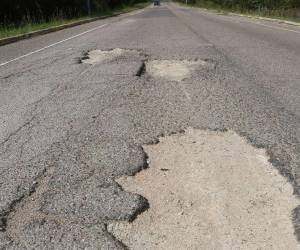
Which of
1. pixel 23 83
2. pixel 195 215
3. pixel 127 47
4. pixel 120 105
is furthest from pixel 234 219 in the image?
pixel 127 47

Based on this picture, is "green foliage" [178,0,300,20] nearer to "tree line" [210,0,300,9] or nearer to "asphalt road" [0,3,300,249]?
"tree line" [210,0,300,9]

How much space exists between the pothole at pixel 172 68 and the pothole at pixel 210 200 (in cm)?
319

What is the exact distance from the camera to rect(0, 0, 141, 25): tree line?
2141 cm

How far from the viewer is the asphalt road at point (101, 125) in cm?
293

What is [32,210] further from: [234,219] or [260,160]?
[260,160]

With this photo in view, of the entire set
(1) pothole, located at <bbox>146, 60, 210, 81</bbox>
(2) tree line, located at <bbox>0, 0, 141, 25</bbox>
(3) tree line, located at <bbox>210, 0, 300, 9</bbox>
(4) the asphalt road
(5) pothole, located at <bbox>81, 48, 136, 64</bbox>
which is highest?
(4) the asphalt road

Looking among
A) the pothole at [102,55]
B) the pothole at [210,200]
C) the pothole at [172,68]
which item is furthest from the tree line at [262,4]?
the pothole at [210,200]

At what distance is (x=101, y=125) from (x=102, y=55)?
197 inches

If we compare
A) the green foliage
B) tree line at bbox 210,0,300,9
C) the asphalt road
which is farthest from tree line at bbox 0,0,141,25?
tree line at bbox 210,0,300,9

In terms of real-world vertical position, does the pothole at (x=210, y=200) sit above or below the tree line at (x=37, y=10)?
above

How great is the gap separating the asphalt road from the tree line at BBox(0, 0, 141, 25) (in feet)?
44.8

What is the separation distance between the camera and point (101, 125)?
15.8 feet

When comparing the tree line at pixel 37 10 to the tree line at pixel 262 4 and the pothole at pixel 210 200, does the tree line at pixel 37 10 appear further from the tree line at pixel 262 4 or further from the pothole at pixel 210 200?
the pothole at pixel 210 200

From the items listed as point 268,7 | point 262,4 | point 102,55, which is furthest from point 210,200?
point 262,4
